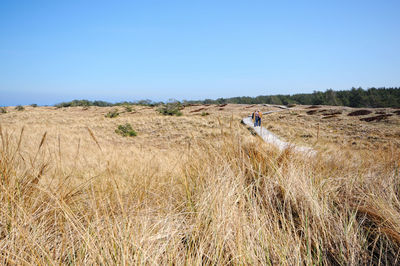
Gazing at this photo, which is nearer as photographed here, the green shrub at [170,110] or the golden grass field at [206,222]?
the golden grass field at [206,222]

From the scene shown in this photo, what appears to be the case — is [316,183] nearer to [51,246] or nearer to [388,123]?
[51,246]

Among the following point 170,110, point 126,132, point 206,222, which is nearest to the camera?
point 206,222

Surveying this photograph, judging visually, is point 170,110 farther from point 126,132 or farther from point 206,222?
point 206,222

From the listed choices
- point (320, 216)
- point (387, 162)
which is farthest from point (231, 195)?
point (387, 162)

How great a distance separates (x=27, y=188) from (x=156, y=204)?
128cm

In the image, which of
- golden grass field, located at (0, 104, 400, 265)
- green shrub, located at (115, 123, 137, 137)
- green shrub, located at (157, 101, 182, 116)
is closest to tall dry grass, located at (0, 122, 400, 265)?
golden grass field, located at (0, 104, 400, 265)

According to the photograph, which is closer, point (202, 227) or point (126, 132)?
point (202, 227)

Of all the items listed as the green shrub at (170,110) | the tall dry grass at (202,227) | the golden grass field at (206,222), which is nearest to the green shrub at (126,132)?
the green shrub at (170,110)

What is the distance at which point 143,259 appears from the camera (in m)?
1.36

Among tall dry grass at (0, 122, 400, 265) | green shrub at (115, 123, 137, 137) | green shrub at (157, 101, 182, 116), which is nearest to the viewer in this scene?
tall dry grass at (0, 122, 400, 265)

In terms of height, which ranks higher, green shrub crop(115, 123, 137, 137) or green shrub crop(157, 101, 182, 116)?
green shrub crop(157, 101, 182, 116)

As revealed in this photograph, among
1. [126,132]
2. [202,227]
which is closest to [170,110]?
[126,132]

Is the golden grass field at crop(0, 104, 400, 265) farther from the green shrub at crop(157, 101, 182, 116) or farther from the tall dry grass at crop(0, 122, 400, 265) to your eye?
the green shrub at crop(157, 101, 182, 116)

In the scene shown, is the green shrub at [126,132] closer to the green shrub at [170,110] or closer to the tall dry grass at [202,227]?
the green shrub at [170,110]
